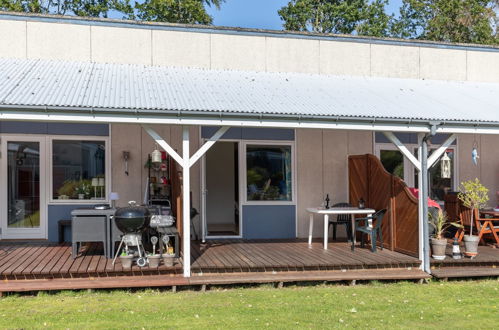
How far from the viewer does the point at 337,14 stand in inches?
1058

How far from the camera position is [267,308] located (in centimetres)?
570

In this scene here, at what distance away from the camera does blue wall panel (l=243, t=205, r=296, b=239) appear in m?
9.57

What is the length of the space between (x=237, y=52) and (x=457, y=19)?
61.1ft

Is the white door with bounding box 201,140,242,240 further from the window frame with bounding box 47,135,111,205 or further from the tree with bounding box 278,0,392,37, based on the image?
the tree with bounding box 278,0,392,37

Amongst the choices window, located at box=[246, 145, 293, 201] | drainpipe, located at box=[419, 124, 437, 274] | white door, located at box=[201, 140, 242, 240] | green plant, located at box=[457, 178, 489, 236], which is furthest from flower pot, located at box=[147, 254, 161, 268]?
white door, located at box=[201, 140, 242, 240]

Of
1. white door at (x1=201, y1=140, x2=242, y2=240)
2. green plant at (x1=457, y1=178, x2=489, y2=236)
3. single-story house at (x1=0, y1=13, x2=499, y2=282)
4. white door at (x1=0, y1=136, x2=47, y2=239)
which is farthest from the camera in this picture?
white door at (x1=201, y1=140, x2=242, y2=240)

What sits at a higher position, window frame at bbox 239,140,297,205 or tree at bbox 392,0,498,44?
tree at bbox 392,0,498,44

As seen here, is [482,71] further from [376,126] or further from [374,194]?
[376,126]

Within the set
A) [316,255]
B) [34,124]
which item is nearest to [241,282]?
[316,255]

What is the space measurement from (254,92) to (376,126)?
78.5 inches

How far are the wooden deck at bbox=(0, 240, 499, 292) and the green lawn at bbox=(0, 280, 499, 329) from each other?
16 cm

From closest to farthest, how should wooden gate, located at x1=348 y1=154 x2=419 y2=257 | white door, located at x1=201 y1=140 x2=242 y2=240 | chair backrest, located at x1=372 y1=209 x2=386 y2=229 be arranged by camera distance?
wooden gate, located at x1=348 y1=154 x2=419 y2=257 < chair backrest, located at x1=372 y1=209 x2=386 y2=229 < white door, located at x1=201 y1=140 x2=242 y2=240

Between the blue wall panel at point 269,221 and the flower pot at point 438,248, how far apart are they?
9.47 feet

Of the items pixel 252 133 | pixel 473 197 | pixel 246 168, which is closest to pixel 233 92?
pixel 252 133
